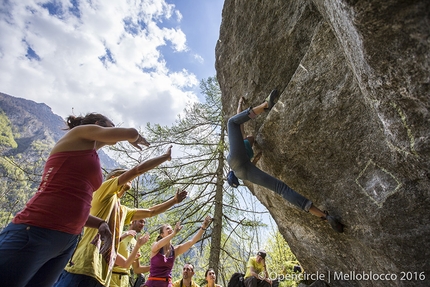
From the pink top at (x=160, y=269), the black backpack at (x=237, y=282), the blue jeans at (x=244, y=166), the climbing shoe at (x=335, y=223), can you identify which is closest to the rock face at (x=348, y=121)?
the climbing shoe at (x=335, y=223)

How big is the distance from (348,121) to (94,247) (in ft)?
10.0

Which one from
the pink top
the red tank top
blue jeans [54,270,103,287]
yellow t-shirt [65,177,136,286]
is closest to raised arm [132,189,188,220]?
yellow t-shirt [65,177,136,286]

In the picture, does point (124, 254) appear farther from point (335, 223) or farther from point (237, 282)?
point (335, 223)

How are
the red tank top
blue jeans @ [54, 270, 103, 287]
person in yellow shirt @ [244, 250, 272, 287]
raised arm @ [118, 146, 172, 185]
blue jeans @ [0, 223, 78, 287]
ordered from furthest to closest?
person in yellow shirt @ [244, 250, 272, 287] → raised arm @ [118, 146, 172, 185] → blue jeans @ [54, 270, 103, 287] → the red tank top → blue jeans @ [0, 223, 78, 287]

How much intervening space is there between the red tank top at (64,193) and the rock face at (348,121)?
226 cm

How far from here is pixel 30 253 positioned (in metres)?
1.40

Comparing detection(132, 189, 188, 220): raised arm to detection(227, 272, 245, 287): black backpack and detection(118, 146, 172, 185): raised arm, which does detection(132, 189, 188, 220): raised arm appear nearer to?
detection(118, 146, 172, 185): raised arm

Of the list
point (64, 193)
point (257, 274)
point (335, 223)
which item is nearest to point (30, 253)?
point (64, 193)

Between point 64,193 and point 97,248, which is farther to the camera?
point 97,248

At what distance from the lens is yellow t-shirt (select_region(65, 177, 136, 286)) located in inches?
87.2

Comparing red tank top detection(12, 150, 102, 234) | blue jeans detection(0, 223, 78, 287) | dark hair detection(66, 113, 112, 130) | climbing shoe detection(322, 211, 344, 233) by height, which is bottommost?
blue jeans detection(0, 223, 78, 287)

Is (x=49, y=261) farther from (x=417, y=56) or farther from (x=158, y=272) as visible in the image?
(x=417, y=56)

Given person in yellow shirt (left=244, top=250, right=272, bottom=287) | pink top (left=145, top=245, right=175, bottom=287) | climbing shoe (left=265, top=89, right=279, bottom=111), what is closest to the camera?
climbing shoe (left=265, top=89, right=279, bottom=111)

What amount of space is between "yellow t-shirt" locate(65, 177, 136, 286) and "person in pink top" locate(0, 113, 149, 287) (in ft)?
1.27
